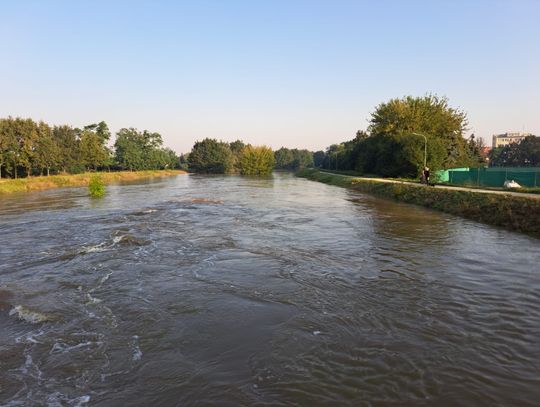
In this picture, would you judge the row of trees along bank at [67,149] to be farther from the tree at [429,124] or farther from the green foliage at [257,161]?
the tree at [429,124]

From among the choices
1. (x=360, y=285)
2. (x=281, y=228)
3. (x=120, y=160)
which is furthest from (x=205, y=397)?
(x=120, y=160)

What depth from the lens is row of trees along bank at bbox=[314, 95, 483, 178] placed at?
51219 mm

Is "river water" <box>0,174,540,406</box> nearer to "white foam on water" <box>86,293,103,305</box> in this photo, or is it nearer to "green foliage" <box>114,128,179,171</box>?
"white foam on water" <box>86,293,103,305</box>

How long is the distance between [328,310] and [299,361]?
8.10ft

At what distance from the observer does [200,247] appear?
15.9 metres

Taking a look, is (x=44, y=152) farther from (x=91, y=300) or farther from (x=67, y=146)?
(x=91, y=300)

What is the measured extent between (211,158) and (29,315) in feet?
420

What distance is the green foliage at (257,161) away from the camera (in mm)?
121125

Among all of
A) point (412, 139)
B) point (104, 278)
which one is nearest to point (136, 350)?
point (104, 278)

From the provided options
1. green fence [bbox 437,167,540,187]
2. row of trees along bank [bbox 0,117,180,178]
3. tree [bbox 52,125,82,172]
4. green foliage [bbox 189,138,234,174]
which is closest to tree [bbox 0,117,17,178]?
row of trees along bank [bbox 0,117,180,178]

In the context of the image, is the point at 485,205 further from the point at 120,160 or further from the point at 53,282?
the point at 120,160

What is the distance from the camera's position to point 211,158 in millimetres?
134625

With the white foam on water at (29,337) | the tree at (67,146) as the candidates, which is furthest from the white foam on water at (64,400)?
the tree at (67,146)

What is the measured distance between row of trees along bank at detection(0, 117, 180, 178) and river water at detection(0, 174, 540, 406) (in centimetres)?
4778
